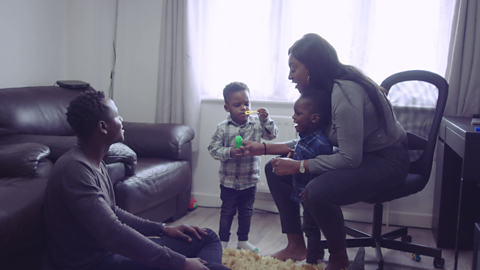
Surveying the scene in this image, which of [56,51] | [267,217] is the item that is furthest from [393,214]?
[56,51]

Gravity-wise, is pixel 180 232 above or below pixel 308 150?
below

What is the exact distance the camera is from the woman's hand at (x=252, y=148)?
1998 mm

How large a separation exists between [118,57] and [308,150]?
2023mm

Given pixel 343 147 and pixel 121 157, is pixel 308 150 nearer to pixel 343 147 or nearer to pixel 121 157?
pixel 343 147

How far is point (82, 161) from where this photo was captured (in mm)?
1188

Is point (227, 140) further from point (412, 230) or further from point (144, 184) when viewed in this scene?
point (412, 230)

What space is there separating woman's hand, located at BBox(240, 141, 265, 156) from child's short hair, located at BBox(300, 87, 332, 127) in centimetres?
36

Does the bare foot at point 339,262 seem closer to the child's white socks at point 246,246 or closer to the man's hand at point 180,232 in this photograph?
the child's white socks at point 246,246

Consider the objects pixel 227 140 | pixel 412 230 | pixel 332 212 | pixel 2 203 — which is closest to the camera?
pixel 2 203

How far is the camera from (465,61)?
2.40 meters

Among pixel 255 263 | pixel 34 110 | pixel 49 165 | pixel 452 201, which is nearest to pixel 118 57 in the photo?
pixel 34 110

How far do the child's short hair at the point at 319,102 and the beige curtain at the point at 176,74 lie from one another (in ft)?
4.26

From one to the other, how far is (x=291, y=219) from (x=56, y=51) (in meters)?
2.28

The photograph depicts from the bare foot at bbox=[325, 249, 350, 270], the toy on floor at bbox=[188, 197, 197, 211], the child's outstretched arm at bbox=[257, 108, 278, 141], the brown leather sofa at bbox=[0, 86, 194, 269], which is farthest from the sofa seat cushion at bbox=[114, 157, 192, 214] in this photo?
the bare foot at bbox=[325, 249, 350, 270]
